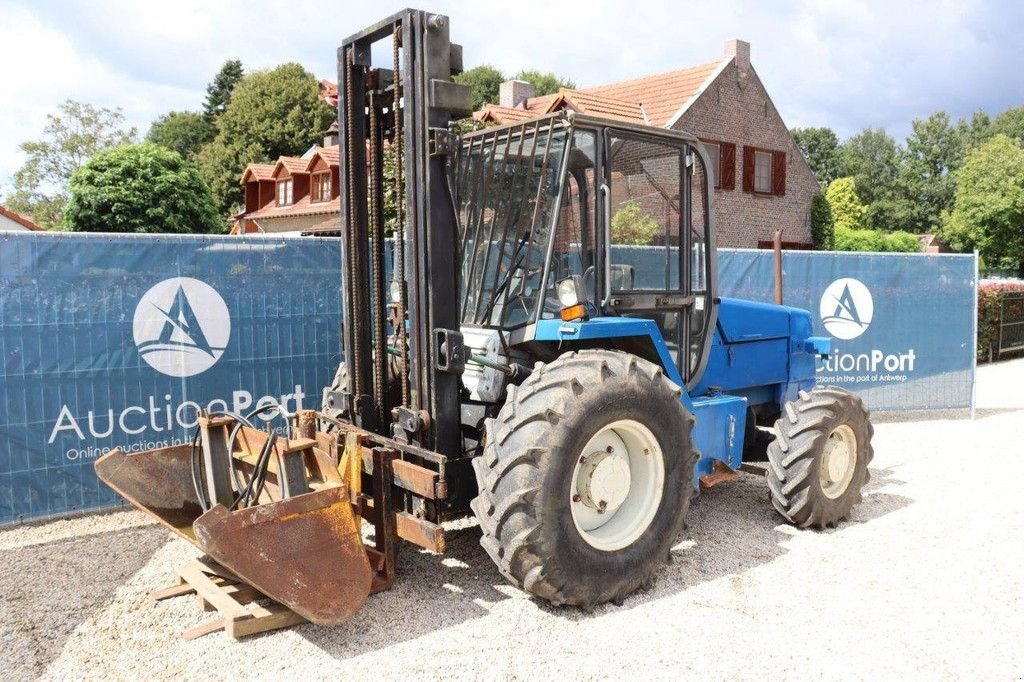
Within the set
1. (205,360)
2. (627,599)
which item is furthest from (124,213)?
(627,599)

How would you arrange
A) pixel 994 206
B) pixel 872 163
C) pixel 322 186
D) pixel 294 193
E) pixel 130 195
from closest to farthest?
pixel 130 195, pixel 322 186, pixel 294 193, pixel 994 206, pixel 872 163

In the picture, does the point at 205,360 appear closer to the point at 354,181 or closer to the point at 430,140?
the point at 354,181

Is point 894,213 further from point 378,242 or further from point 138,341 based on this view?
point 378,242

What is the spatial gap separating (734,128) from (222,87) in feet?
160

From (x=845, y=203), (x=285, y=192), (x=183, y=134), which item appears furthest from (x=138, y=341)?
(x=183, y=134)

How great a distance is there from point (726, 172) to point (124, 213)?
18.2 metres

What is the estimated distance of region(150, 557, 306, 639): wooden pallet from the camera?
4070 mm

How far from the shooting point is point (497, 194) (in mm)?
4973

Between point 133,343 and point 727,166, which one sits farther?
point 727,166

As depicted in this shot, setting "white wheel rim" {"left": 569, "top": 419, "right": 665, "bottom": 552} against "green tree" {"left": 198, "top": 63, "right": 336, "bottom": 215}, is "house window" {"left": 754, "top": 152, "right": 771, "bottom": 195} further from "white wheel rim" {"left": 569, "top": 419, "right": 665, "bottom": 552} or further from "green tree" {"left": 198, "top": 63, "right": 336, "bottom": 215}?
"green tree" {"left": 198, "top": 63, "right": 336, "bottom": 215}

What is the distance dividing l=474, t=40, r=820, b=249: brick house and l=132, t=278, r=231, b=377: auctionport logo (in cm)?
1872

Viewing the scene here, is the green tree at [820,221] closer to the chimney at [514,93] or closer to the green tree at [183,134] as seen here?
the chimney at [514,93]

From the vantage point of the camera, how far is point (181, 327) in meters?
6.73

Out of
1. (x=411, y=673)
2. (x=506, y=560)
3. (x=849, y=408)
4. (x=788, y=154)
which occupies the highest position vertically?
(x=788, y=154)
